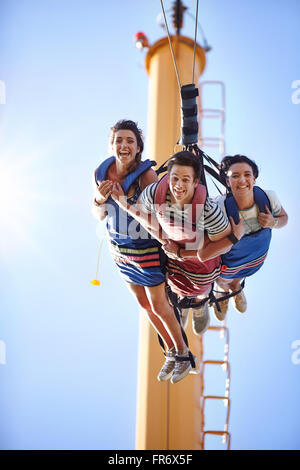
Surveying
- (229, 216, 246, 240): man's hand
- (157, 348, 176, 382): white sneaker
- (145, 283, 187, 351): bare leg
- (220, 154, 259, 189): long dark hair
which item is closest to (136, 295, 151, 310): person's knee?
(145, 283, 187, 351): bare leg

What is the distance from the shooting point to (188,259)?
284 cm

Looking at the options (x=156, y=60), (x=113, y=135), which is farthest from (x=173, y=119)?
(x=113, y=135)

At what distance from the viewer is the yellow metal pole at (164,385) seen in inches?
192

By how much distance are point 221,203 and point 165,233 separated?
39 cm

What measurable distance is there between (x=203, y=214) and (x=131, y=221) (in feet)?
1.81

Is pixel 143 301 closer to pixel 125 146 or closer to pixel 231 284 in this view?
pixel 231 284

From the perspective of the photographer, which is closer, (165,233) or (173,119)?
(165,233)

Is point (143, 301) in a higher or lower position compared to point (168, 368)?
higher

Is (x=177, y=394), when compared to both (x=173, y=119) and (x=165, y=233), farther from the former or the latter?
(x=173, y=119)

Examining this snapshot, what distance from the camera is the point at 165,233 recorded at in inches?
106

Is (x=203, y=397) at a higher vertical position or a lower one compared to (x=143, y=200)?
lower

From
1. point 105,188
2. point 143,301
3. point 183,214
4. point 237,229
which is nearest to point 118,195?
point 105,188
